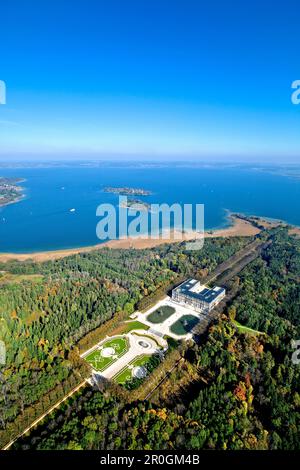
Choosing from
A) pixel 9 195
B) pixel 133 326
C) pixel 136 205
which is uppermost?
pixel 9 195

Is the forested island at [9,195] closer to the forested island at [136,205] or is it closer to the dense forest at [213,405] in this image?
the forested island at [136,205]

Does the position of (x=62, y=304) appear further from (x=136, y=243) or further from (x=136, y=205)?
(x=136, y=205)

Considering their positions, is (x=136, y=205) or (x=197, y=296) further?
(x=136, y=205)

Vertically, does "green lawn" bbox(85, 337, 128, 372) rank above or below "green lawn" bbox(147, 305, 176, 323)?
below

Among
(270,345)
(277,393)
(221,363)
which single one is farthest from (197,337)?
(277,393)

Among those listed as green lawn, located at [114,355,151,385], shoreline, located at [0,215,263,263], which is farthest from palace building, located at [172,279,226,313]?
shoreline, located at [0,215,263,263]

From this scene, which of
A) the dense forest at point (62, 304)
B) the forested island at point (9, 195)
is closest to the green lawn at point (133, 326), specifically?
the dense forest at point (62, 304)

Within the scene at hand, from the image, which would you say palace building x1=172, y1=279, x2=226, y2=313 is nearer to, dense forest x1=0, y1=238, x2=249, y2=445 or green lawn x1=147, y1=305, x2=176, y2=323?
green lawn x1=147, y1=305, x2=176, y2=323

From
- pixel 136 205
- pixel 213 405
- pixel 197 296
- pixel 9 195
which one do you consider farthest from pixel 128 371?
pixel 9 195
